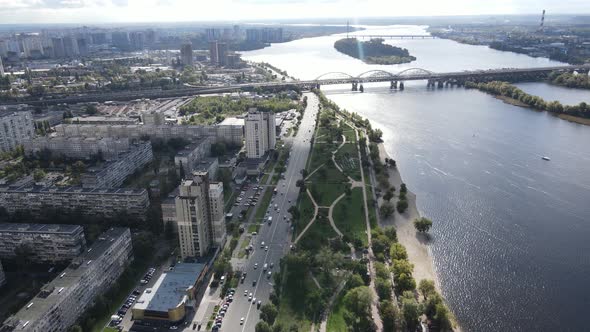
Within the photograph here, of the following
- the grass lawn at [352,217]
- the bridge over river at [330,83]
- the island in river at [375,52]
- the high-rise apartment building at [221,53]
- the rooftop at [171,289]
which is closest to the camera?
the rooftop at [171,289]

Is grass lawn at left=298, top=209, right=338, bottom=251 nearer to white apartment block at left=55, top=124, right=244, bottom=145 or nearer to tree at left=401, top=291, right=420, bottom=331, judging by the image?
tree at left=401, top=291, right=420, bottom=331

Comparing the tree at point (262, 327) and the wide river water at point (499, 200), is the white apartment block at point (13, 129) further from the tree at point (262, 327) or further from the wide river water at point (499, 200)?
the wide river water at point (499, 200)

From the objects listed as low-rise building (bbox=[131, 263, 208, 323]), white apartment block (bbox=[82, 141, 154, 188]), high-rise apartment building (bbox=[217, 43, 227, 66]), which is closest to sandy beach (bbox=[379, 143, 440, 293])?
low-rise building (bbox=[131, 263, 208, 323])

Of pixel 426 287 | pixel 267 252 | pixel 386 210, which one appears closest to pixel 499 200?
pixel 386 210

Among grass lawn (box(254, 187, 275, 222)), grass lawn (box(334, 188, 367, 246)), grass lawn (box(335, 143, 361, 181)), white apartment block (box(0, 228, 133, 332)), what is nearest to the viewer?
white apartment block (box(0, 228, 133, 332))

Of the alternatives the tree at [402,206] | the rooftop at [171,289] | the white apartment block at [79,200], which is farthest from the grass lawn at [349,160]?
the rooftop at [171,289]

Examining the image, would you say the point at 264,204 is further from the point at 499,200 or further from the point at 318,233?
the point at 499,200

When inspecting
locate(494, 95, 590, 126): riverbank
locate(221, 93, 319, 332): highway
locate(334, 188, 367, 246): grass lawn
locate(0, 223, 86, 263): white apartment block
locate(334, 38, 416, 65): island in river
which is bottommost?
locate(221, 93, 319, 332): highway
